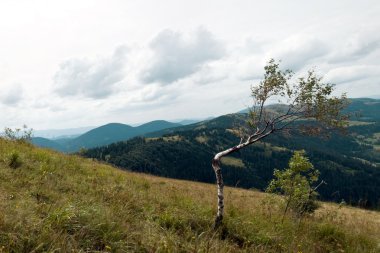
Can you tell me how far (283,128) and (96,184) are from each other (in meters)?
7.61

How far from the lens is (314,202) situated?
58.7 feet

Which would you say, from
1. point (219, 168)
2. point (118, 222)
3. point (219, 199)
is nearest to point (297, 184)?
point (219, 168)

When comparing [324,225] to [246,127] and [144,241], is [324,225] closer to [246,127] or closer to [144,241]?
[246,127]

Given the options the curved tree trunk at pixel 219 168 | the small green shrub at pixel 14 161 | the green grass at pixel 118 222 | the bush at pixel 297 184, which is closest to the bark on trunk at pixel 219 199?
the curved tree trunk at pixel 219 168

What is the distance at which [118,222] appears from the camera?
793 cm

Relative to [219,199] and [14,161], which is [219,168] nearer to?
[219,199]

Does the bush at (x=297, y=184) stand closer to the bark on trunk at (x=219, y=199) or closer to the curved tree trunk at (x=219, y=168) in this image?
the curved tree trunk at (x=219, y=168)

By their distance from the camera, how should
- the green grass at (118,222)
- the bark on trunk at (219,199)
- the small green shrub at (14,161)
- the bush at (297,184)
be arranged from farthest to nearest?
1. the bush at (297,184)
2. the small green shrub at (14,161)
3. the bark on trunk at (219,199)
4. the green grass at (118,222)

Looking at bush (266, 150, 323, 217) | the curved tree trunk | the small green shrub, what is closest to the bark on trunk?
the curved tree trunk

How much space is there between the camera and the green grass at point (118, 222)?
6.57m

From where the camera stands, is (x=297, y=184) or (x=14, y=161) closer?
(x=14, y=161)

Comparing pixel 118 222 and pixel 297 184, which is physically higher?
pixel 118 222

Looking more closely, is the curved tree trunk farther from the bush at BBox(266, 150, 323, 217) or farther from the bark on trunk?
the bush at BBox(266, 150, 323, 217)

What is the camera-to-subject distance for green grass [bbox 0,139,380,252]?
6570mm
